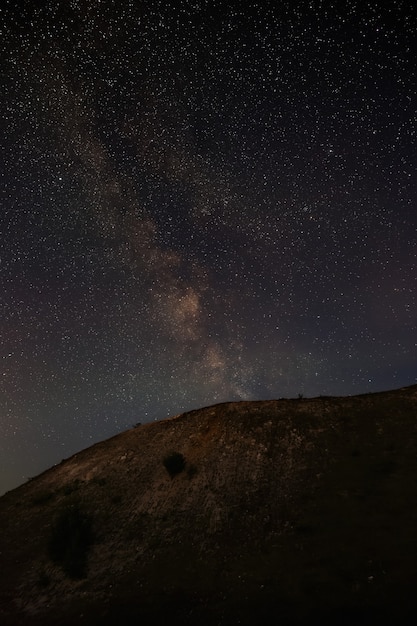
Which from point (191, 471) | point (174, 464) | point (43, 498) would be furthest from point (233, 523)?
point (43, 498)

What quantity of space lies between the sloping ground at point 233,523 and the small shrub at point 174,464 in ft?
1.03

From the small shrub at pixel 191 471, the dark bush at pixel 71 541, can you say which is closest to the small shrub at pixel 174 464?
the small shrub at pixel 191 471

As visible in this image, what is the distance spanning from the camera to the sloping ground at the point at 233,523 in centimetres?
1422

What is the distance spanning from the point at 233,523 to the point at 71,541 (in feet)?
28.6

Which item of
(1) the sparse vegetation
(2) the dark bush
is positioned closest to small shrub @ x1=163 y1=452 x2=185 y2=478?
(2) the dark bush

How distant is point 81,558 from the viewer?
20156mm

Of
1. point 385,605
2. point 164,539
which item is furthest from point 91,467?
point 385,605

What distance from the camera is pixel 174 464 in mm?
26141

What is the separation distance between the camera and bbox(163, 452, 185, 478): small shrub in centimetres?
2584

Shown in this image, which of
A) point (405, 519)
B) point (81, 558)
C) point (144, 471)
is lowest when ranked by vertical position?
point (405, 519)

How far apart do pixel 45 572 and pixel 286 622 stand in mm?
13049

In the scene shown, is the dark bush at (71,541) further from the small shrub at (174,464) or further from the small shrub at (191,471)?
the small shrub at (191,471)

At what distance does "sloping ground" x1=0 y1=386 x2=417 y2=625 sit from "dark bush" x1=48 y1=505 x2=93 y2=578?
0.23 ft

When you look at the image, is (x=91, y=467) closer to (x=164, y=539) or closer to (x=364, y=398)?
(x=164, y=539)
